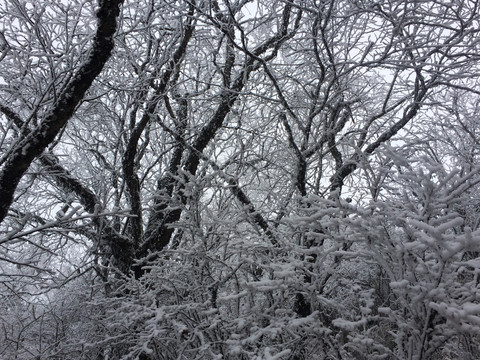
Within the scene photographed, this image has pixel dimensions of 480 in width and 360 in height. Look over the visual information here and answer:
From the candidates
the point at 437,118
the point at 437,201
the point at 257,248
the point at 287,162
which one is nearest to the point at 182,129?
the point at 287,162

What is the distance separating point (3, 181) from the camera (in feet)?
9.47

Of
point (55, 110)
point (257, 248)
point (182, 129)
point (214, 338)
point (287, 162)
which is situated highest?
point (182, 129)

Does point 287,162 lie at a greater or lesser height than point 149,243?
greater

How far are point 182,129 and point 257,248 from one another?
13.0 ft

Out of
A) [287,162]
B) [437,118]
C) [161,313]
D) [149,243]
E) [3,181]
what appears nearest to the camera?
[161,313]

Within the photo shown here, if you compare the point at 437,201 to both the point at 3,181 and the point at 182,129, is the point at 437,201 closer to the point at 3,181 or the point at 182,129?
the point at 3,181

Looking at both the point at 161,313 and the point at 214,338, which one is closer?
the point at 161,313

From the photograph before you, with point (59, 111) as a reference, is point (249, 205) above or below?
below

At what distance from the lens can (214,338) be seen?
296cm

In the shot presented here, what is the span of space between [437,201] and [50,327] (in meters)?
6.63

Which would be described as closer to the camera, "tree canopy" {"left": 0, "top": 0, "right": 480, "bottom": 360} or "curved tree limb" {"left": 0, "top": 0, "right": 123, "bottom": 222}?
"tree canopy" {"left": 0, "top": 0, "right": 480, "bottom": 360}

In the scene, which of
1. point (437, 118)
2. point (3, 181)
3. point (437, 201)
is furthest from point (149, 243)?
point (437, 118)

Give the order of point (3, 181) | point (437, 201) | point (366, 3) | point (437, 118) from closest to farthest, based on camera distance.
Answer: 1. point (437, 201)
2. point (3, 181)
3. point (366, 3)
4. point (437, 118)

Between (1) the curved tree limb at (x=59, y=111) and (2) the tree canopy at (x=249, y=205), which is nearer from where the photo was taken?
(2) the tree canopy at (x=249, y=205)
